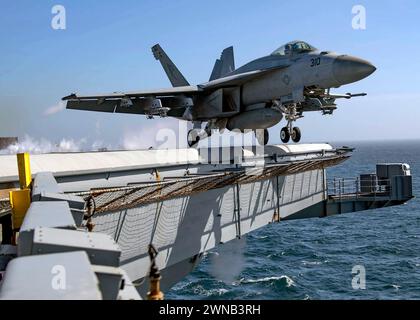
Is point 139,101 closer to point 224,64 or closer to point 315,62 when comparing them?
point 224,64

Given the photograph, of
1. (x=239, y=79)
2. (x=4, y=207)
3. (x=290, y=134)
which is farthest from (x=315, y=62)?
(x=4, y=207)

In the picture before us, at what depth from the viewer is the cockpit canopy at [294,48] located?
22.4 meters

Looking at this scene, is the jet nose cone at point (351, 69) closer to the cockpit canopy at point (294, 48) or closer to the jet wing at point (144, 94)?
the cockpit canopy at point (294, 48)

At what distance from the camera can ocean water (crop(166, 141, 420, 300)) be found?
25.4m

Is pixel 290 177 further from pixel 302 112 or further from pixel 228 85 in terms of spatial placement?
pixel 228 85

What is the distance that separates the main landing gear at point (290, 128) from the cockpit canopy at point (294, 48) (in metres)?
3.01

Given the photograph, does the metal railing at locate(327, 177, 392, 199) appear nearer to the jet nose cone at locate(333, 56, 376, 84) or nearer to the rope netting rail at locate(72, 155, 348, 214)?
the rope netting rail at locate(72, 155, 348, 214)

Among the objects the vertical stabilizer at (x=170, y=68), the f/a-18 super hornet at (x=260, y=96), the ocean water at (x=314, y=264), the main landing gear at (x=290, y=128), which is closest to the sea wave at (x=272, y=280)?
the ocean water at (x=314, y=264)

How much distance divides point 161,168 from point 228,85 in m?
8.47

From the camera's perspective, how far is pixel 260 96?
24.1 m

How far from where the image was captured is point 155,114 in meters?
25.3

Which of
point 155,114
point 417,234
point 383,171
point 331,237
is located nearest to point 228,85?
point 155,114

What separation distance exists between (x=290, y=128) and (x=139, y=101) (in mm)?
10280

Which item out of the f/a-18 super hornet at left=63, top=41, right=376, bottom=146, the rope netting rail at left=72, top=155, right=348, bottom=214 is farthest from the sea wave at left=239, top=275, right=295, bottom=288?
the f/a-18 super hornet at left=63, top=41, right=376, bottom=146
